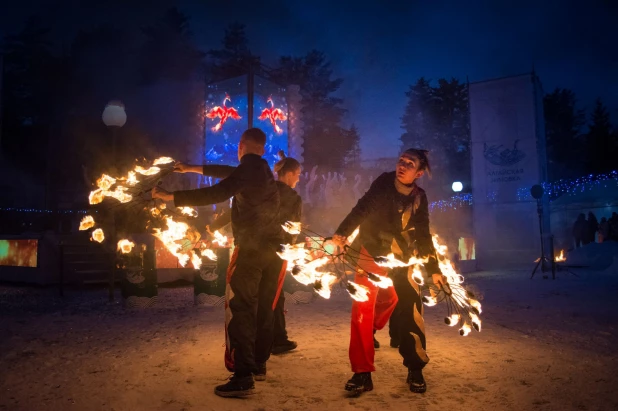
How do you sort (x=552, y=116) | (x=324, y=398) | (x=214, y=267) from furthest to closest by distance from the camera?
(x=552, y=116) < (x=214, y=267) < (x=324, y=398)

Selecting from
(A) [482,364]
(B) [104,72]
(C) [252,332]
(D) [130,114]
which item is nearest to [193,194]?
(C) [252,332]

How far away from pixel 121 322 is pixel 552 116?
5073 centimetres

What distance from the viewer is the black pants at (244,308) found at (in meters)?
Answer: 3.88

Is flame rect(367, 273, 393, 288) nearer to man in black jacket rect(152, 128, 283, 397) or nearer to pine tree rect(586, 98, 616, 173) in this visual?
man in black jacket rect(152, 128, 283, 397)

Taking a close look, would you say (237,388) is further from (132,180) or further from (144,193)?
(132,180)

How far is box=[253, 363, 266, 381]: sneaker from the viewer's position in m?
4.20

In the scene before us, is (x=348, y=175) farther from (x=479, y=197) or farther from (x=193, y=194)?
(x=193, y=194)

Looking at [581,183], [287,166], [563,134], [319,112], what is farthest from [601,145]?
[287,166]

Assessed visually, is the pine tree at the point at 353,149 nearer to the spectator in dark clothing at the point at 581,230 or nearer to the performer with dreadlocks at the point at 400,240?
the spectator in dark clothing at the point at 581,230

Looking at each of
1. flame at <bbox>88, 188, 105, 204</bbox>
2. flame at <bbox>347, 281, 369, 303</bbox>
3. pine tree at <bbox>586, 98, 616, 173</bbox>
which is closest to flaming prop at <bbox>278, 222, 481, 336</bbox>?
flame at <bbox>347, 281, 369, 303</bbox>

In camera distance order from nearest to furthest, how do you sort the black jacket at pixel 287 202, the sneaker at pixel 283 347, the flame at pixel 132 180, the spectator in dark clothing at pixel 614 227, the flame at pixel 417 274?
the flame at pixel 417 274, the flame at pixel 132 180, the sneaker at pixel 283 347, the black jacket at pixel 287 202, the spectator in dark clothing at pixel 614 227

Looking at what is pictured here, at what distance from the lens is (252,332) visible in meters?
3.99

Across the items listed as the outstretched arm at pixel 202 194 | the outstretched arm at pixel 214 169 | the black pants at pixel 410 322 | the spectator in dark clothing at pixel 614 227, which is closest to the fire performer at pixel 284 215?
the outstretched arm at pixel 214 169

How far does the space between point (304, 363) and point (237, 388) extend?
1162mm
